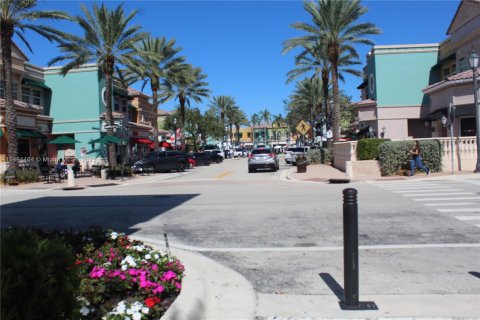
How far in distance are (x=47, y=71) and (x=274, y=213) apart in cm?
3399

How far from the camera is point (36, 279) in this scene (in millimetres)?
2904

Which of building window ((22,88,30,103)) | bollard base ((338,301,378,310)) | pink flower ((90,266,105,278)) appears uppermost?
building window ((22,88,30,103))

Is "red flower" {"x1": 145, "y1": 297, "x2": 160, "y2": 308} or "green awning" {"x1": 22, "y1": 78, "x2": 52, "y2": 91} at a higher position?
"green awning" {"x1": 22, "y1": 78, "x2": 52, "y2": 91}

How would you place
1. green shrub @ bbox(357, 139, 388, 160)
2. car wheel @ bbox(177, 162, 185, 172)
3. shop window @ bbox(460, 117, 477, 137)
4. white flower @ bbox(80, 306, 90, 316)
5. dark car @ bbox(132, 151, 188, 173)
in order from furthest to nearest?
car wheel @ bbox(177, 162, 185, 172) < dark car @ bbox(132, 151, 188, 173) < shop window @ bbox(460, 117, 477, 137) < green shrub @ bbox(357, 139, 388, 160) < white flower @ bbox(80, 306, 90, 316)

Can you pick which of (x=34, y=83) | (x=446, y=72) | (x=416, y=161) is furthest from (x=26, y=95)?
(x=446, y=72)

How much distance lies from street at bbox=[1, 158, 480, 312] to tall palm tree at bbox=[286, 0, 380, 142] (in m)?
17.9

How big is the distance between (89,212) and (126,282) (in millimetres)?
8008

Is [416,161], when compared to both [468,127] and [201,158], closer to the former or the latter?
[468,127]

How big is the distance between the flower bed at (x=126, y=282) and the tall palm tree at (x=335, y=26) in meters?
28.4

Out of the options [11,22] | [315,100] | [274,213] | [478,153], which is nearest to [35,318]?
[274,213]

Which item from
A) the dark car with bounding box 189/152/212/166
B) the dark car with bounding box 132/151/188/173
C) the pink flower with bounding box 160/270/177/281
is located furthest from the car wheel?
the pink flower with bounding box 160/270/177/281

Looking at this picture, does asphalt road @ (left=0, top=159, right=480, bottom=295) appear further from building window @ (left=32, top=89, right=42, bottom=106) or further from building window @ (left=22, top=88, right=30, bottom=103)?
building window @ (left=32, top=89, right=42, bottom=106)

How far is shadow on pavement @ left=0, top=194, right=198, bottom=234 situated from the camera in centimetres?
1037

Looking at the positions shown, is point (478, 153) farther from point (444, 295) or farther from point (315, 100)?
point (315, 100)
